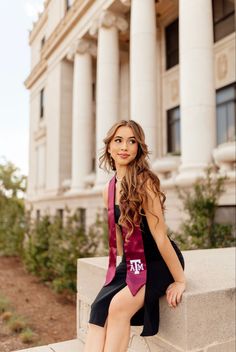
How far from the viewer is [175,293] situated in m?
2.56

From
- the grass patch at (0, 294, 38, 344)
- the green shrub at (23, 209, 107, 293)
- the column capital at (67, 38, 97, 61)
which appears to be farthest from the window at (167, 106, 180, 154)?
the grass patch at (0, 294, 38, 344)

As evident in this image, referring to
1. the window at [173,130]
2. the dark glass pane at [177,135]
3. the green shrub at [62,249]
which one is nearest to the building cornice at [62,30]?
the window at [173,130]

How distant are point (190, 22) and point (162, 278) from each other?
10.6 m

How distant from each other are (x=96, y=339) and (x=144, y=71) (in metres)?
12.2

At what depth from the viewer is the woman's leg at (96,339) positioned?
2.39 m

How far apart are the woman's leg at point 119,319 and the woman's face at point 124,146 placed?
3.10ft

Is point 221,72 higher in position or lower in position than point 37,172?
higher

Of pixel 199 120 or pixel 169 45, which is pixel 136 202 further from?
pixel 169 45

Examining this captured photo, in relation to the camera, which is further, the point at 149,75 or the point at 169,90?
the point at 169,90

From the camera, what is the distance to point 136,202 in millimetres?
2354

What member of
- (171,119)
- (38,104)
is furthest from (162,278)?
(38,104)

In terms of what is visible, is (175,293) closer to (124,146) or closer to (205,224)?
(124,146)

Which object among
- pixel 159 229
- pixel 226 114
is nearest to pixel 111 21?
pixel 226 114

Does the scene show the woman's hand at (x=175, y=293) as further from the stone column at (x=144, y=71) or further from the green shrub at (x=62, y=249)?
the stone column at (x=144, y=71)
